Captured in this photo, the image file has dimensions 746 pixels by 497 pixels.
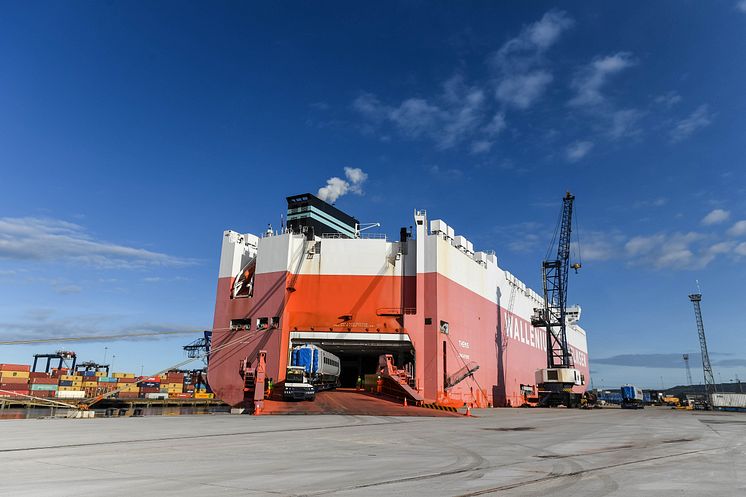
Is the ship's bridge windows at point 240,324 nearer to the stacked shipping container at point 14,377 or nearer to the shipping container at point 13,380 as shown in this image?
the stacked shipping container at point 14,377

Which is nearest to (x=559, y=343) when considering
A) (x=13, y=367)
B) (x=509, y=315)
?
(x=509, y=315)

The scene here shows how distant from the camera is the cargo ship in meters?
47.8

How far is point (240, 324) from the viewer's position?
51.8 meters

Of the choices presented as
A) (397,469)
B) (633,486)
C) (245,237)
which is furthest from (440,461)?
(245,237)

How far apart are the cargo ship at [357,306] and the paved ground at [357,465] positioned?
29548mm

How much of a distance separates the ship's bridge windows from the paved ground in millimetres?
32575

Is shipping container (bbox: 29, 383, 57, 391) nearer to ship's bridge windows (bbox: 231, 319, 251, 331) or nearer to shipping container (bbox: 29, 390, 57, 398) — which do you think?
shipping container (bbox: 29, 390, 57, 398)

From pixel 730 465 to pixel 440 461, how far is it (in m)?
6.99

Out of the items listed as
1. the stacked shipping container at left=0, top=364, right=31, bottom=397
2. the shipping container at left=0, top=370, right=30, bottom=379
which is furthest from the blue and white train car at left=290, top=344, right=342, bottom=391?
the shipping container at left=0, top=370, right=30, bottom=379

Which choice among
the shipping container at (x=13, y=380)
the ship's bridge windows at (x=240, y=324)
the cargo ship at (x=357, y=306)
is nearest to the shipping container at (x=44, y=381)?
the shipping container at (x=13, y=380)

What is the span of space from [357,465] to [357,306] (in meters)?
38.9

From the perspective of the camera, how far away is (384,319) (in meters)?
49.4

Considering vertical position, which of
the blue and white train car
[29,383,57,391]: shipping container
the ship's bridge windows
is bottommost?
[29,383,57,391]: shipping container

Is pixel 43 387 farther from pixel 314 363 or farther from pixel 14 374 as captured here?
pixel 314 363
